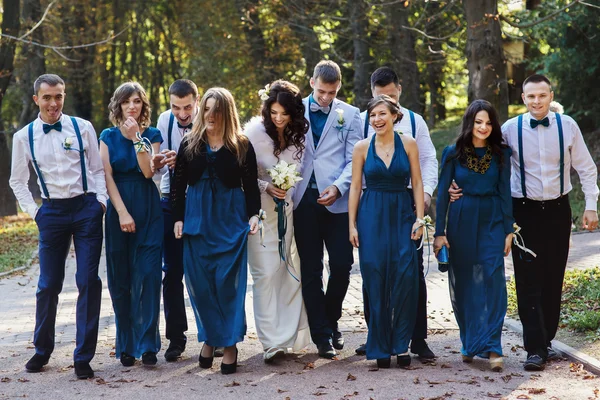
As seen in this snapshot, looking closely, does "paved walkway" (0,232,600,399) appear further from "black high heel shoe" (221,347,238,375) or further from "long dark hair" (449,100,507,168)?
"long dark hair" (449,100,507,168)

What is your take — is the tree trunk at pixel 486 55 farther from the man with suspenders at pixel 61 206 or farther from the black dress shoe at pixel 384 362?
the man with suspenders at pixel 61 206

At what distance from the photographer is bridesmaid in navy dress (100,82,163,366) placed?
7633 mm

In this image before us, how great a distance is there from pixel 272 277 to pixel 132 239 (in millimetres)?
1222

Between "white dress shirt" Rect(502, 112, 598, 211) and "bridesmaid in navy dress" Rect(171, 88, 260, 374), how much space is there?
2164 mm

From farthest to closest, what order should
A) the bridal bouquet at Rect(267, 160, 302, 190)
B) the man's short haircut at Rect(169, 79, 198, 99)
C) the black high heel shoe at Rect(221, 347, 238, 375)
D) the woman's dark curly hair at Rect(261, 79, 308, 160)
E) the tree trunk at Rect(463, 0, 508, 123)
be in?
the tree trunk at Rect(463, 0, 508, 123), the man's short haircut at Rect(169, 79, 198, 99), the woman's dark curly hair at Rect(261, 79, 308, 160), the bridal bouquet at Rect(267, 160, 302, 190), the black high heel shoe at Rect(221, 347, 238, 375)

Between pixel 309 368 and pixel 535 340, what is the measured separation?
184cm

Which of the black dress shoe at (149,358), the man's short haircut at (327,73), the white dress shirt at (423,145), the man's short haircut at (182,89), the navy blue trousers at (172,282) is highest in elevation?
the man's short haircut at (327,73)

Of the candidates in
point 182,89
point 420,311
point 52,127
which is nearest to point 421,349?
point 420,311

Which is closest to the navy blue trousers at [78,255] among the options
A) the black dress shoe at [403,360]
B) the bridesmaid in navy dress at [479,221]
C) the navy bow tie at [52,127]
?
the navy bow tie at [52,127]

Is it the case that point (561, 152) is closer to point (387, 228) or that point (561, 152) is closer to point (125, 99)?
point (387, 228)

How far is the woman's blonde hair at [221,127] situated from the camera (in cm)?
743

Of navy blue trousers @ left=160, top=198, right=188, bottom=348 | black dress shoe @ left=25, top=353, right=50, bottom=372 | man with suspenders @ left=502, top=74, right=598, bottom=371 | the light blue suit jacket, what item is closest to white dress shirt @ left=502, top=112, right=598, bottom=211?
man with suspenders @ left=502, top=74, right=598, bottom=371

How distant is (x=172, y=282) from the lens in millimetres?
8172

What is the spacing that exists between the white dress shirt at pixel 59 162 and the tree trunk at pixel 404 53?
1580 cm
